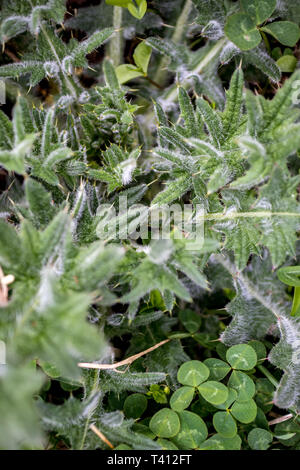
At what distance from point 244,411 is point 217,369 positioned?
29 cm

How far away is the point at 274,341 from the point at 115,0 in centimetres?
256

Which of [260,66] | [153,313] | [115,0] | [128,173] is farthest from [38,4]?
[153,313]

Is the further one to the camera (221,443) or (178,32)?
(178,32)

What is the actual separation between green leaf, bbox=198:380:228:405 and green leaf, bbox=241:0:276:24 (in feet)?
7.52

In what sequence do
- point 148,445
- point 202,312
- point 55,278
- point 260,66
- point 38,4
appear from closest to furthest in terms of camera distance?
point 55,278 → point 148,445 → point 38,4 → point 260,66 → point 202,312

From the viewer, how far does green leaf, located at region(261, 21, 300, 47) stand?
2.89 m

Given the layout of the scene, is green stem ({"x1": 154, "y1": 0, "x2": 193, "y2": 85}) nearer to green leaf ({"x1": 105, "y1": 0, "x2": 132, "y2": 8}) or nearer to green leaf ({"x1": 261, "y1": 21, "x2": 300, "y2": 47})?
green leaf ({"x1": 105, "y1": 0, "x2": 132, "y2": 8})

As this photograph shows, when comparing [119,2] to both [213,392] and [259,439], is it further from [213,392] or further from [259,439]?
[259,439]

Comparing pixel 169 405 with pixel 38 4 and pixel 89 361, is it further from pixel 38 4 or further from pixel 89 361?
pixel 38 4

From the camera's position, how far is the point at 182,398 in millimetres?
2486

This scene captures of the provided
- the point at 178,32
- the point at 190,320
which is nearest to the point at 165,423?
the point at 190,320

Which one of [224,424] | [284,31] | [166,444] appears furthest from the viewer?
[284,31]

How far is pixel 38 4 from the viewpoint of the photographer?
2629 mm

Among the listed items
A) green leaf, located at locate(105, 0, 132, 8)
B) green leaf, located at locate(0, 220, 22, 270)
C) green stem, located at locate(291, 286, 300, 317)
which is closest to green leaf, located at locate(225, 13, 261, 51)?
green leaf, located at locate(105, 0, 132, 8)
